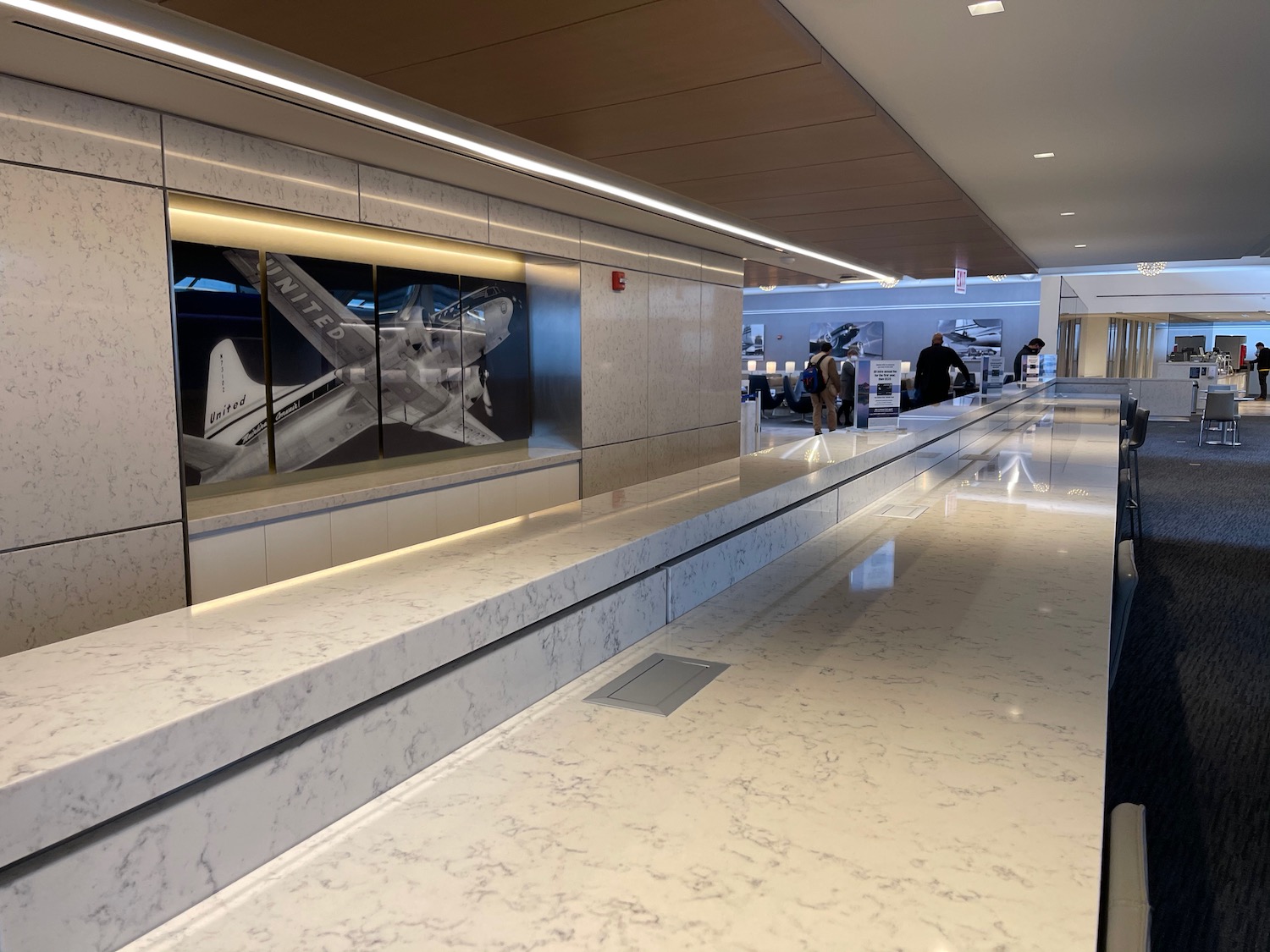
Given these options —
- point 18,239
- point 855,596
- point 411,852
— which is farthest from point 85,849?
point 18,239

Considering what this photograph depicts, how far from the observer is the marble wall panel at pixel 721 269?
8.86 m

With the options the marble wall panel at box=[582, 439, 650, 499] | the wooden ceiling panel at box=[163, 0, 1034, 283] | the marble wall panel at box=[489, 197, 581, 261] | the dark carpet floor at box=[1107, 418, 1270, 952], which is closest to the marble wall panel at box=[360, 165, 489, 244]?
the marble wall panel at box=[489, 197, 581, 261]

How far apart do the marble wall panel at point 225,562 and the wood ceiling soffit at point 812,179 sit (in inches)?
128

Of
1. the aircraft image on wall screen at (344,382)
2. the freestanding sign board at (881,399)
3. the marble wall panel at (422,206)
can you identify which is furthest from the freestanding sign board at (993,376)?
the marble wall panel at (422,206)

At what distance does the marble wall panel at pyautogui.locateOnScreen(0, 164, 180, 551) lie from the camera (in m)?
3.35

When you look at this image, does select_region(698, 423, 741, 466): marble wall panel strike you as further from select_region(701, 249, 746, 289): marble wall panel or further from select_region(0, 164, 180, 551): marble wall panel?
select_region(0, 164, 180, 551): marble wall panel

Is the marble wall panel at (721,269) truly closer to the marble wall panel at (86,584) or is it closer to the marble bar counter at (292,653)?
the marble wall panel at (86,584)

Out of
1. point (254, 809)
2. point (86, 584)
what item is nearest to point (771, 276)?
point (86, 584)

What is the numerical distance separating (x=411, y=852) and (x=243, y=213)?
14.7 feet

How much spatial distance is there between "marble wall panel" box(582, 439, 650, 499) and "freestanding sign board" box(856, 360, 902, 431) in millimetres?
2169

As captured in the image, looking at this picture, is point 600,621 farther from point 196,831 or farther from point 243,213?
point 243,213

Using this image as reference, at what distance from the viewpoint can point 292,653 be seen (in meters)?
1.15

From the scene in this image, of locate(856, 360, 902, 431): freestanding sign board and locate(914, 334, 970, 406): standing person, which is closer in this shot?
locate(856, 360, 902, 431): freestanding sign board

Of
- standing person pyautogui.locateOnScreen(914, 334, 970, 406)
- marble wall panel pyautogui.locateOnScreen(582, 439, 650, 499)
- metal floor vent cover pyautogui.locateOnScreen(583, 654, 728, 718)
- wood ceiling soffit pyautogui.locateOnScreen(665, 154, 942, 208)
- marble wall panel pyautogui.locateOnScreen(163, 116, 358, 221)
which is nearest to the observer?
metal floor vent cover pyautogui.locateOnScreen(583, 654, 728, 718)
